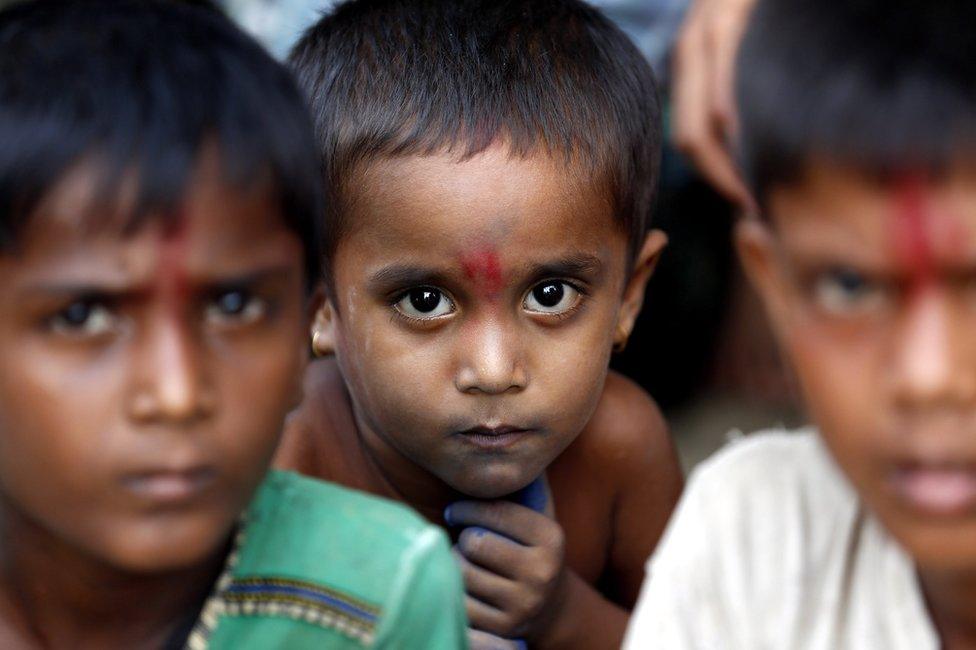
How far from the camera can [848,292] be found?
1618 mm

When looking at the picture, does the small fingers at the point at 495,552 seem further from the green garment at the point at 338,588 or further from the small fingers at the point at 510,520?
the green garment at the point at 338,588

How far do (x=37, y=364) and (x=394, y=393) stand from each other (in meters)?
0.81

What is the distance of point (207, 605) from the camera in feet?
6.37

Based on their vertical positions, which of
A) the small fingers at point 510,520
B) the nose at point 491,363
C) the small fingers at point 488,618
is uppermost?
the nose at point 491,363

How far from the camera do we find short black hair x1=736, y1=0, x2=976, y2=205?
1534 mm

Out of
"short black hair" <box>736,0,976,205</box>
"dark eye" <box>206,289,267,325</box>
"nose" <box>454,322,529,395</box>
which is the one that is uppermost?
"short black hair" <box>736,0,976,205</box>

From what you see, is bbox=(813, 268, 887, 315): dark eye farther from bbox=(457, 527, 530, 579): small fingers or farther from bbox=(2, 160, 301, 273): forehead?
bbox=(457, 527, 530, 579): small fingers

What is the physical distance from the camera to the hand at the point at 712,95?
2113mm

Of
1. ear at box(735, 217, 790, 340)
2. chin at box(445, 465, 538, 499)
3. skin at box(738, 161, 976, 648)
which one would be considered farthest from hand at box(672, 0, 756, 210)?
chin at box(445, 465, 538, 499)

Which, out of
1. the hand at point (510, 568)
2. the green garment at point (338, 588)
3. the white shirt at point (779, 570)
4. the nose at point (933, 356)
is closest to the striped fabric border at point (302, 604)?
the green garment at point (338, 588)

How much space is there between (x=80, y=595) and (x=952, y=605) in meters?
1.19

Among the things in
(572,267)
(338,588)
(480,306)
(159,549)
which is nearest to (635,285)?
(572,267)

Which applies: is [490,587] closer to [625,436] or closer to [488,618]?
[488,618]

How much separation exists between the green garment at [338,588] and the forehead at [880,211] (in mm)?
699
